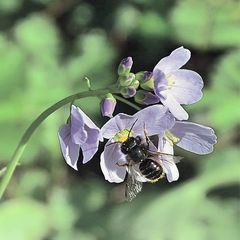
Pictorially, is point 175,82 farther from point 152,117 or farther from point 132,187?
point 132,187

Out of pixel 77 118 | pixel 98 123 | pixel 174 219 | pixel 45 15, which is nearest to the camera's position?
pixel 77 118

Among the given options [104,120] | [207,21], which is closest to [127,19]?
[207,21]

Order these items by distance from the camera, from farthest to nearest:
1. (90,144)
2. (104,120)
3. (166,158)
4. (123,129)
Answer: (104,120) → (166,158) → (123,129) → (90,144)

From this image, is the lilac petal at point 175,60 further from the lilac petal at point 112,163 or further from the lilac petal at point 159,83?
the lilac petal at point 112,163

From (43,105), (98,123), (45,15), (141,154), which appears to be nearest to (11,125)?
(43,105)

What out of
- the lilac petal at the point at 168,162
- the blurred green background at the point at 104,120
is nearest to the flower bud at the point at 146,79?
the lilac petal at the point at 168,162

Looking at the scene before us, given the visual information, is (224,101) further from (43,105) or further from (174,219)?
(43,105)
